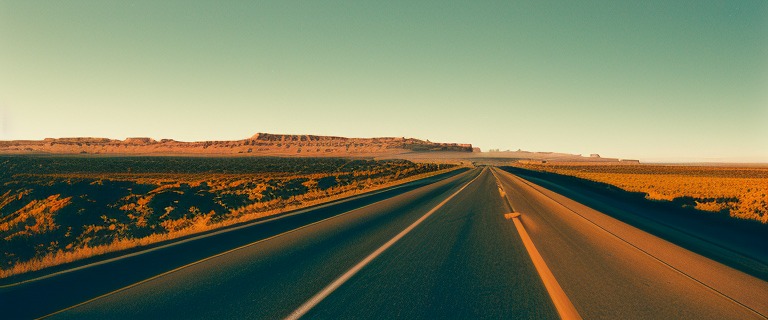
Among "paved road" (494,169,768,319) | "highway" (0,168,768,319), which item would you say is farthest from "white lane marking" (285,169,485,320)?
"paved road" (494,169,768,319)

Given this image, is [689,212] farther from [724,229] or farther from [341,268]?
[341,268]

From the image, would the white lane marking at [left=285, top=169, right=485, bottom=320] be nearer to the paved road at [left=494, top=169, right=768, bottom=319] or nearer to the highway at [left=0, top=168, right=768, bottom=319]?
the highway at [left=0, top=168, right=768, bottom=319]

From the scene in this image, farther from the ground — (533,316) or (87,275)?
(533,316)

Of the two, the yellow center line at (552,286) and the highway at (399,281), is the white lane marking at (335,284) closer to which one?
the highway at (399,281)

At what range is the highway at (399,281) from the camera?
14.4 ft

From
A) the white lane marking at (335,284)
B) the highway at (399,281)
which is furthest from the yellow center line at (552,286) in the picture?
the white lane marking at (335,284)

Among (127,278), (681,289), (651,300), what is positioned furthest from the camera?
(127,278)

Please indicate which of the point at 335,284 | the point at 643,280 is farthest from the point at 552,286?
the point at 335,284

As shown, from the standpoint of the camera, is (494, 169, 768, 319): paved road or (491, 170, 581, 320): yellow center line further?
(494, 169, 768, 319): paved road

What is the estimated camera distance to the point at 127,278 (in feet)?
19.1

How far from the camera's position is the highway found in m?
4.38

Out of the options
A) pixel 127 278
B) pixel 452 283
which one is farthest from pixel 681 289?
pixel 127 278

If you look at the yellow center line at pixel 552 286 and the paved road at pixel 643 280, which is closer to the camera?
the yellow center line at pixel 552 286

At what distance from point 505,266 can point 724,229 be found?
1018cm
